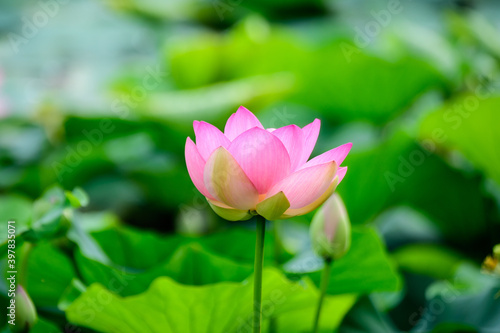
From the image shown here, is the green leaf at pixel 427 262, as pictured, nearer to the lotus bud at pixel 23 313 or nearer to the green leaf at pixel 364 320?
the green leaf at pixel 364 320

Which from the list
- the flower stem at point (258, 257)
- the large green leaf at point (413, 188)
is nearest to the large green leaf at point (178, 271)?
the flower stem at point (258, 257)

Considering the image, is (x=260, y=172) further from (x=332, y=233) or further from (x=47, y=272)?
(x=47, y=272)

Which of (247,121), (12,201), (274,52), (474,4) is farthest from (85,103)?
(474,4)

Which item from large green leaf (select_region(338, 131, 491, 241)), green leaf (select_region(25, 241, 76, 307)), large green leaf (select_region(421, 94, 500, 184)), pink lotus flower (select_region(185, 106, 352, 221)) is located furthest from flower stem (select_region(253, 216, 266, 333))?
large green leaf (select_region(421, 94, 500, 184))

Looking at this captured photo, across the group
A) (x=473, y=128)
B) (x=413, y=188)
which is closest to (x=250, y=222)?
(x=413, y=188)

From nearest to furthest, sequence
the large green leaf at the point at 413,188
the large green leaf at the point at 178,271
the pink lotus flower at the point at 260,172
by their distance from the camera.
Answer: the pink lotus flower at the point at 260,172 < the large green leaf at the point at 178,271 < the large green leaf at the point at 413,188

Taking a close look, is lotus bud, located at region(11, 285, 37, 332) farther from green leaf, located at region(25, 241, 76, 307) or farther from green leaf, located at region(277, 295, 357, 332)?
green leaf, located at region(277, 295, 357, 332)

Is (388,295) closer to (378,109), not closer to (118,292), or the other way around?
(118,292)
